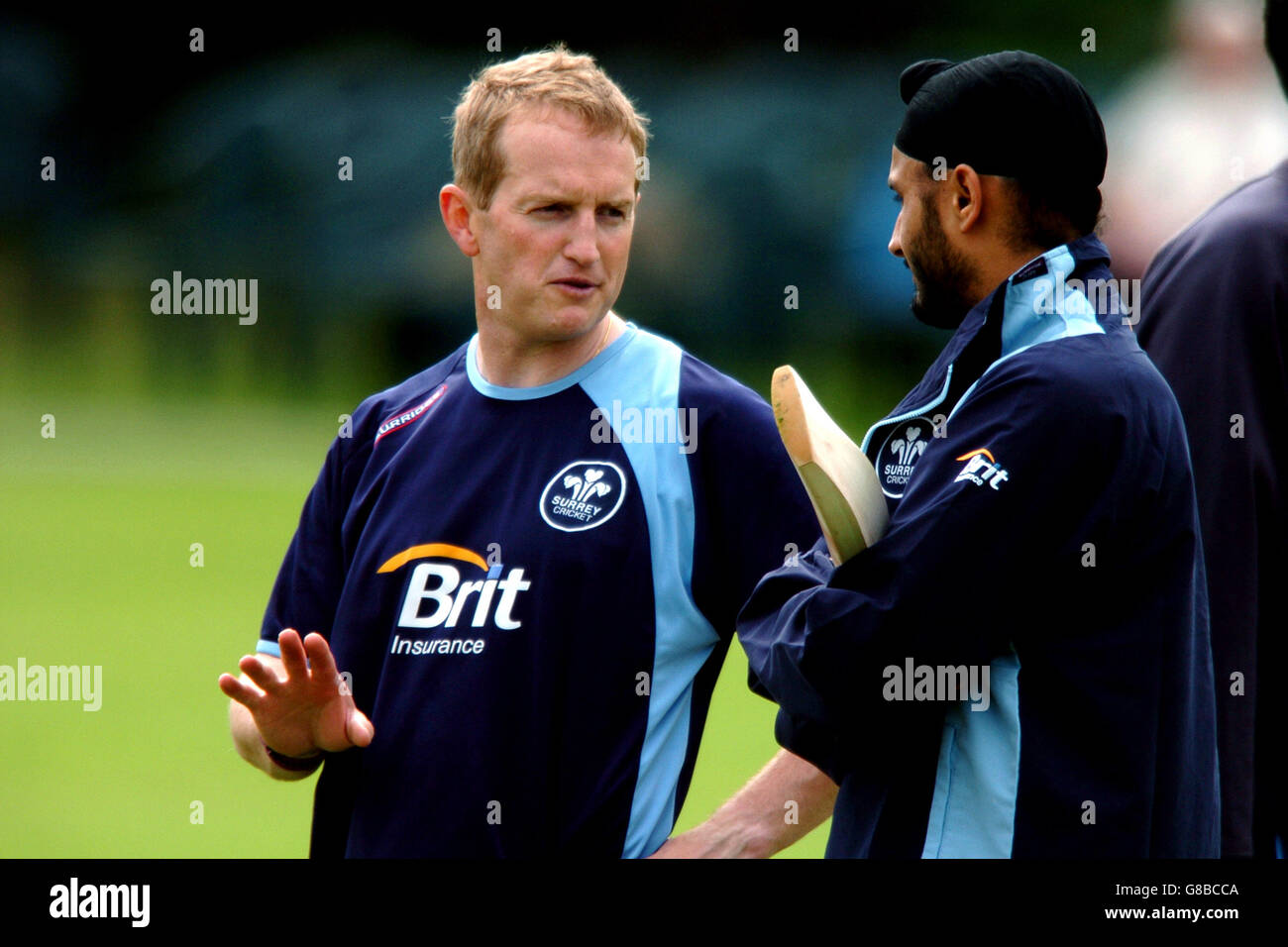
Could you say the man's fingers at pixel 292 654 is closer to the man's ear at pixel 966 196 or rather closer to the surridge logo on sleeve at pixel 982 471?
the surridge logo on sleeve at pixel 982 471

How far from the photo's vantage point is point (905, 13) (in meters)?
21.2

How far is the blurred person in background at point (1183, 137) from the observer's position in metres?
12.6

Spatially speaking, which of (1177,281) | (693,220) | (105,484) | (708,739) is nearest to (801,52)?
(693,220)

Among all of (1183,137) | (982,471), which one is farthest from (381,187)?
(982,471)

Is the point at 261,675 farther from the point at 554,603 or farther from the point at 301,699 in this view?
the point at 554,603

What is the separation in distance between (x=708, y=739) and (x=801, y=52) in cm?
1426

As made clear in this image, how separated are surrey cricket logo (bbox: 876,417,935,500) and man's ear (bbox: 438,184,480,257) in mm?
923

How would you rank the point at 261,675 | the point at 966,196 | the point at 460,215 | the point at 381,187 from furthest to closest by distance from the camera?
the point at 381,187 → the point at 460,215 → the point at 261,675 → the point at 966,196

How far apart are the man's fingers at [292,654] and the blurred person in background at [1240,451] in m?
1.63

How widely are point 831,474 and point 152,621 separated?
31.7ft

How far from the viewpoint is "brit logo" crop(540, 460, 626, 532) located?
2.78 m

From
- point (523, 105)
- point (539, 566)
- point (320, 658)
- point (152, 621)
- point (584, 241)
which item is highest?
point (523, 105)

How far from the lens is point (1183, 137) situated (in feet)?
51.6

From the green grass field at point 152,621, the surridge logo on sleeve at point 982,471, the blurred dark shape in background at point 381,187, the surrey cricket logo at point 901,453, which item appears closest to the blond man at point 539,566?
the surrey cricket logo at point 901,453
